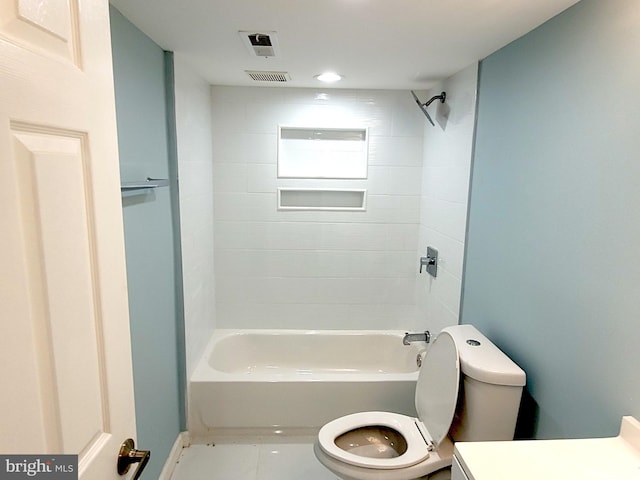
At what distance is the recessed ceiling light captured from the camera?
232 centimetres

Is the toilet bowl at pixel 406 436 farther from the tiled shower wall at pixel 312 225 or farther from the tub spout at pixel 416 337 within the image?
the tiled shower wall at pixel 312 225

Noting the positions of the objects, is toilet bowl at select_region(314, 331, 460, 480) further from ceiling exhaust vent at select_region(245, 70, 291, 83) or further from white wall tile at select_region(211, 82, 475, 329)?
ceiling exhaust vent at select_region(245, 70, 291, 83)

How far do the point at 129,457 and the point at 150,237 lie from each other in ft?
3.54

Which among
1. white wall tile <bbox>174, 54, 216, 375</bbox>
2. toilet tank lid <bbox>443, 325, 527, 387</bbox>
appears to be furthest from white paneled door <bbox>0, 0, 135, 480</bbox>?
white wall tile <bbox>174, 54, 216, 375</bbox>

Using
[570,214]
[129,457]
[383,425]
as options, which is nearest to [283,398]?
[383,425]

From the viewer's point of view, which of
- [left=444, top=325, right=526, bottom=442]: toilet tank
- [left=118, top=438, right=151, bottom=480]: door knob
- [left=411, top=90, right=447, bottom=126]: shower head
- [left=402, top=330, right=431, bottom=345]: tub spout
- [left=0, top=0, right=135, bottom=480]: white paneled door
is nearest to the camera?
[left=0, top=0, right=135, bottom=480]: white paneled door

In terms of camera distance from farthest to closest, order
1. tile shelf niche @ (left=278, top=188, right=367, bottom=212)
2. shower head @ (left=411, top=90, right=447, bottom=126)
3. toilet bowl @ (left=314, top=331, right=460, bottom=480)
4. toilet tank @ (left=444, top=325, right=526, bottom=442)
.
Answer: tile shelf niche @ (left=278, top=188, right=367, bottom=212), shower head @ (left=411, top=90, right=447, bottom=126), toilet bowl @ (left=314, top=331, right=460, bottom=480), toilet tank @ (left=444, top=325, right=526, bottom=442)

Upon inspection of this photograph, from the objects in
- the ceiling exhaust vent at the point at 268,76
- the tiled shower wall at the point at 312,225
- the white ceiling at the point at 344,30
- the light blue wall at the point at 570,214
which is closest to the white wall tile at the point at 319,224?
the tiled shower wall at the point at 312,225

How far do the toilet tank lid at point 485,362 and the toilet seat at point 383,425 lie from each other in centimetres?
42

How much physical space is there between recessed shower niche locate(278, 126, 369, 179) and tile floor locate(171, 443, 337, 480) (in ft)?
5.85

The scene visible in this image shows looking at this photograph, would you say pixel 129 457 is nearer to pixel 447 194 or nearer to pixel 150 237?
pixel 150 237

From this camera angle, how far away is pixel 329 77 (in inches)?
94.3

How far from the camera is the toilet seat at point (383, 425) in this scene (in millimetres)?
1609

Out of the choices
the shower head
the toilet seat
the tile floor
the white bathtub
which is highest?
the shower head
